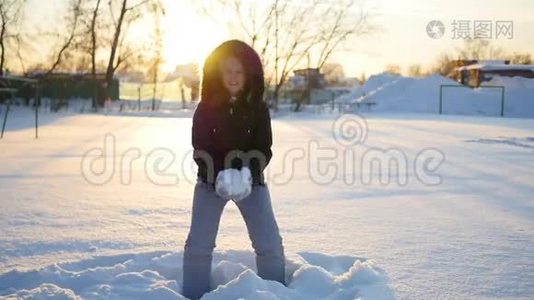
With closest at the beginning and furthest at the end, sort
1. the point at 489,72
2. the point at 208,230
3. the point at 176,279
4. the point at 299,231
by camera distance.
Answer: the point at 208,230 < the point at 176,279 < the point at 299,231 < the point at 489,72

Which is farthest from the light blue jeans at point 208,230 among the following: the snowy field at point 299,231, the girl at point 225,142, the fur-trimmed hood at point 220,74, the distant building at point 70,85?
the distant building at point 70,85

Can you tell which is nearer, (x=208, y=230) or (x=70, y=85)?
(x=208, y=230)

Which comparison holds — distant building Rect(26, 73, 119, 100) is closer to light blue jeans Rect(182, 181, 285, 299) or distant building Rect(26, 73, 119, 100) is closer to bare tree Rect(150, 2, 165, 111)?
bare tree Rect(150, 2, 165, 111)

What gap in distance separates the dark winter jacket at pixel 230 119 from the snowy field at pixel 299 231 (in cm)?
45

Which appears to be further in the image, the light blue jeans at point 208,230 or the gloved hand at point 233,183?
the light blue jeans at point 208,230

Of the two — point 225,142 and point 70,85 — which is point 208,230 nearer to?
point 225,142

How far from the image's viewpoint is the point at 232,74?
A: 6.52 feet

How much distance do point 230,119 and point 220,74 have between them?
164mm

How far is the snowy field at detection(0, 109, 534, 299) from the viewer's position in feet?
7.05

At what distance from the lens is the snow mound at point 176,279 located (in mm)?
2018

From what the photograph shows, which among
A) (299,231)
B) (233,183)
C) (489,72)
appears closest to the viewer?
(233,183)

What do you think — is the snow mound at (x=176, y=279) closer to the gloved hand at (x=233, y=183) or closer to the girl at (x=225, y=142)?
the girl at (x=225, y=142)

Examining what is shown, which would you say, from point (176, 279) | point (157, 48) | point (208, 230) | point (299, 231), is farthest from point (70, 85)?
point (208, 230)

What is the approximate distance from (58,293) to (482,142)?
8.66 metres
